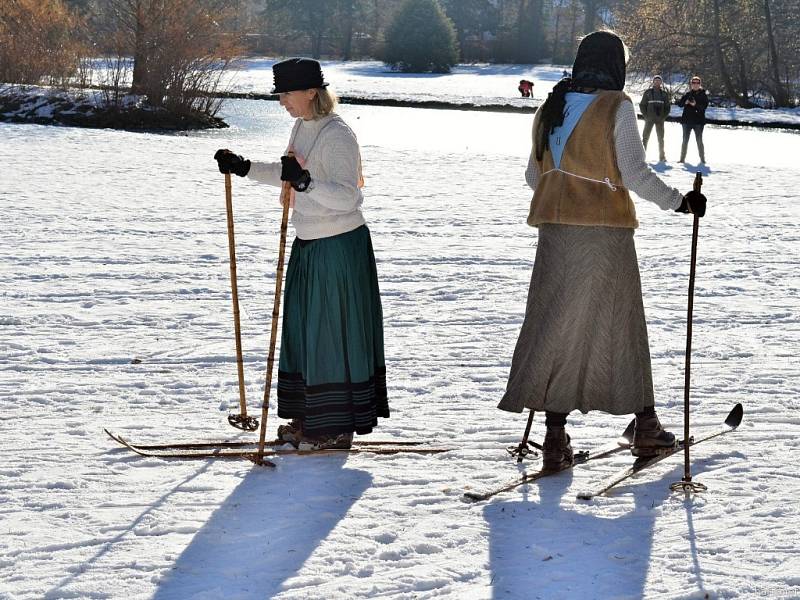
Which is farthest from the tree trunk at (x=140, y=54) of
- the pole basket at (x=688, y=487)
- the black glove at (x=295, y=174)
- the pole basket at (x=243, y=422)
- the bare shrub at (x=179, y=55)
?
the pole basket at (x=688, y=487)

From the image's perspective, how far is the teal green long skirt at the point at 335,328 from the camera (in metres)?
4.20

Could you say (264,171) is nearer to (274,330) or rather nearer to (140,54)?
(274,330)

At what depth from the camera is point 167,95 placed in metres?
24.5

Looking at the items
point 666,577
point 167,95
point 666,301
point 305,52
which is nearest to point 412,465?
point 666,577

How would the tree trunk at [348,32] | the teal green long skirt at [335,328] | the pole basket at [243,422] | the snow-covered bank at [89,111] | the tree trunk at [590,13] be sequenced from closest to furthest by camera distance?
the teal green long skirt at [335,328] < the pole basket at [243,422] < the snow-covered bank at [89,111] < the tree trunk at [590,13] < the tree trunk at [348,32]

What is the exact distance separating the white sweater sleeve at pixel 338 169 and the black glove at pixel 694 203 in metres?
1.20

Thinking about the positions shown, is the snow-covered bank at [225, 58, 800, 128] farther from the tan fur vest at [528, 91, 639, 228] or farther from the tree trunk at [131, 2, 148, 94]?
the tan fur vest at [528, 91, 639, 228]

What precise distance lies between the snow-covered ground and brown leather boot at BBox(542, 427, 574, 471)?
0.07m

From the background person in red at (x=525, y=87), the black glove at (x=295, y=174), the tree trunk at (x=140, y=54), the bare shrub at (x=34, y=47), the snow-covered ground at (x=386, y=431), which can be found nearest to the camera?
the snow-covered ground at (x=386, y=431)

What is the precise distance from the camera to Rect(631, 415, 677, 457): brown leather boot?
13.8ft

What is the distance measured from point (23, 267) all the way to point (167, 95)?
1716 cm

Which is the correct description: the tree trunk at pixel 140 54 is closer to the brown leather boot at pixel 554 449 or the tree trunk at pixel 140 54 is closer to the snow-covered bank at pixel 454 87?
the snow-covered bank at pixel 454 87

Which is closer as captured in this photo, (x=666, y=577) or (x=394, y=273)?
(x=666, y=577)

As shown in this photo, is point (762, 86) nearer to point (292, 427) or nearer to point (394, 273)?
point (394, 273)
